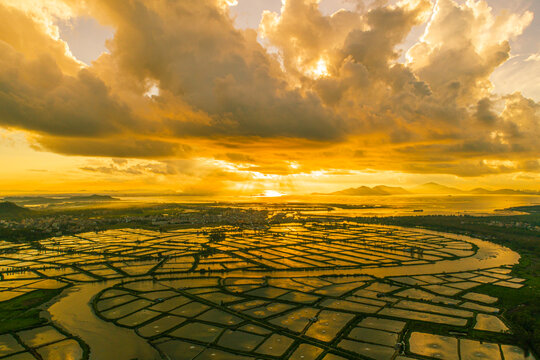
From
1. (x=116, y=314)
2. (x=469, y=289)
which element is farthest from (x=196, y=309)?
(x=469, y=289)

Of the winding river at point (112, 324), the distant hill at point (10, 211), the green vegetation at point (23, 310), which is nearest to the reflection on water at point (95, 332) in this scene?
the winding river at point (112, 324)

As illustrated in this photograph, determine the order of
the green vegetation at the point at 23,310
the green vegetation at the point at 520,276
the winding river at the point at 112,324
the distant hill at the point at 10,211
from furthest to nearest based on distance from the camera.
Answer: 1. the distant hill at the point at 10,211
2. the green vegetation at the point at 23,310
3. the green vegetation at the point at 520,276
4. the winding river at the point at 112,324

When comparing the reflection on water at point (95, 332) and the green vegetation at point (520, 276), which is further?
the green vegetation at point (520, 276)

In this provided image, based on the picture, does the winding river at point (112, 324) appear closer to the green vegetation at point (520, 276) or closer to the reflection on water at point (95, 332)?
the reflection on water at point (95, 332)

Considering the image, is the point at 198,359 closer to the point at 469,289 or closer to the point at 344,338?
the point at 344,338

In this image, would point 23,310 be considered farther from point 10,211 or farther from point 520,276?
point 10,211

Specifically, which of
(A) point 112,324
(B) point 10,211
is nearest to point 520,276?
(A) point 112,324

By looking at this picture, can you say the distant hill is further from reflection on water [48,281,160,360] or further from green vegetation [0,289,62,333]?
reflection on water [48,281,160,360]

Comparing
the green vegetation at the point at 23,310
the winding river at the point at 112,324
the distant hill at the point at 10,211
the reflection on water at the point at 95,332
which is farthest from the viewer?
the distant hill at the point at 10,211

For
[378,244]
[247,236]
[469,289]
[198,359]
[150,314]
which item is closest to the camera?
[198,359]
